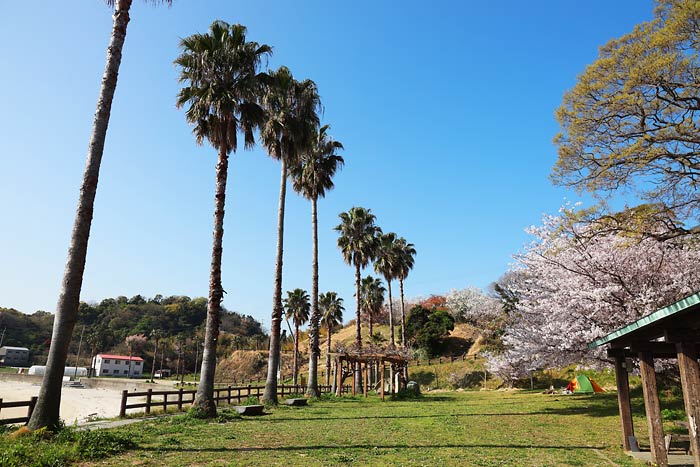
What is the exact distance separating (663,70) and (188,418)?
18.6 m

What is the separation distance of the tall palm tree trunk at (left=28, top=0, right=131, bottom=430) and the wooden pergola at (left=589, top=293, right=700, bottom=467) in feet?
39.4

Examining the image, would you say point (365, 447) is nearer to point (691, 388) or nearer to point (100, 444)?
point (100, 444)

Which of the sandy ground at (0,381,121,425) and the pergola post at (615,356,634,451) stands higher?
the pergola post at (615,356,634,451)

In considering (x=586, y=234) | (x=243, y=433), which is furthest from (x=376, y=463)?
(x=586, y=234)

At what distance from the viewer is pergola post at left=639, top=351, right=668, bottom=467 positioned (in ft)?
27.2

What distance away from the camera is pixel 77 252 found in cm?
1066

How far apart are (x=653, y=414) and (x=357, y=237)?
100 feet

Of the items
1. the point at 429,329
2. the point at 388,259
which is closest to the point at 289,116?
the point at 388,259

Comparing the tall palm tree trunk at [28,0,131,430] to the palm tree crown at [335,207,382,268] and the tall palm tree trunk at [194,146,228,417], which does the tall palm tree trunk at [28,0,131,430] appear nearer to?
the tall palm tree trunk at [194,146,228,417]

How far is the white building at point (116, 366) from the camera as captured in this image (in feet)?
293

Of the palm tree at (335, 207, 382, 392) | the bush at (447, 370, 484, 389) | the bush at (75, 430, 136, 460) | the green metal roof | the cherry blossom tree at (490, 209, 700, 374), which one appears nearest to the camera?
the green metal roof

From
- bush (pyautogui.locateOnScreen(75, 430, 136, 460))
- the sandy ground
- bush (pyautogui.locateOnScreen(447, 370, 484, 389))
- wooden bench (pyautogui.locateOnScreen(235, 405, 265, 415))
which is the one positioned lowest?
the sandy ground

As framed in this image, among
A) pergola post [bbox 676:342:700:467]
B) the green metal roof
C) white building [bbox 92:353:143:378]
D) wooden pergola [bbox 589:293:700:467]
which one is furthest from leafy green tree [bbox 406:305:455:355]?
white building [bbox 92:353:143:378]

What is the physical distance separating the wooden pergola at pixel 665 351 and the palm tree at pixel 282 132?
1634cm
